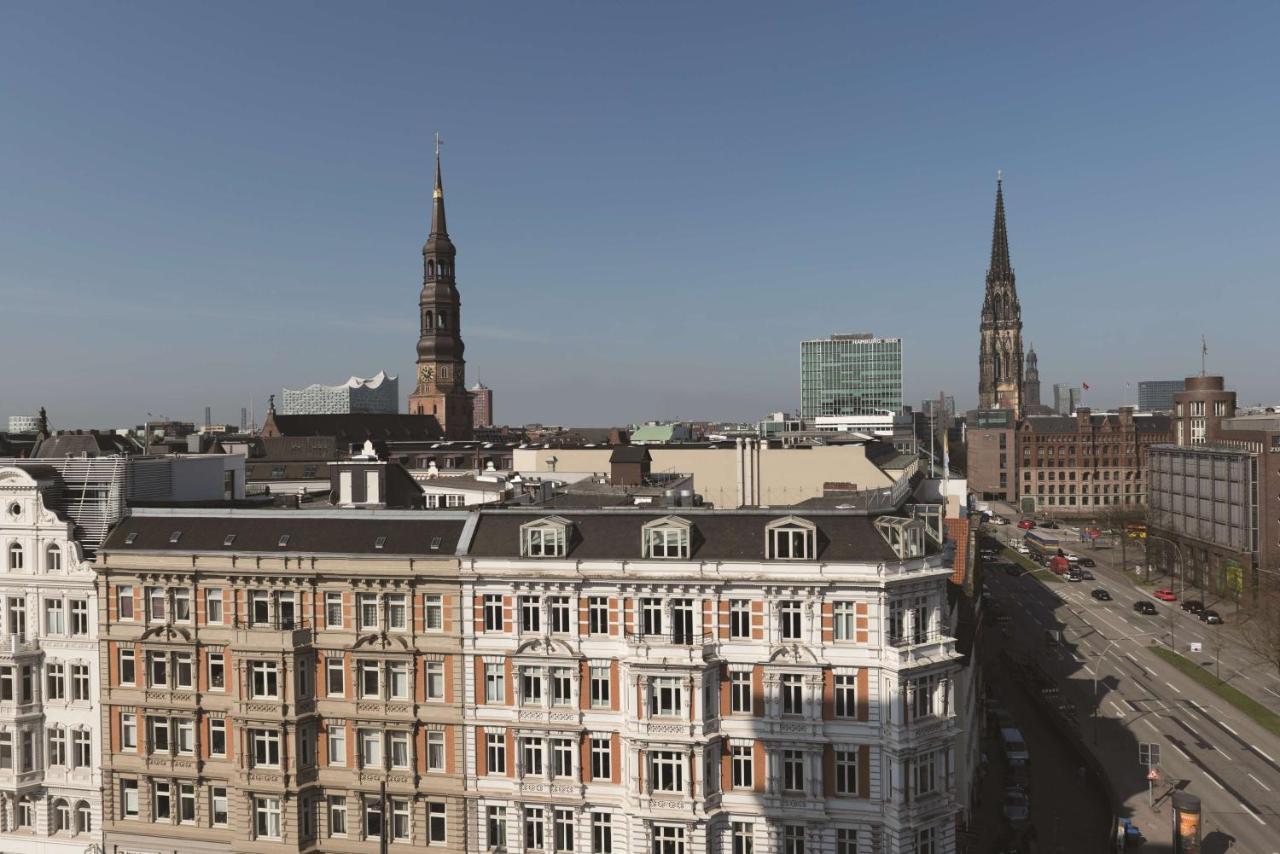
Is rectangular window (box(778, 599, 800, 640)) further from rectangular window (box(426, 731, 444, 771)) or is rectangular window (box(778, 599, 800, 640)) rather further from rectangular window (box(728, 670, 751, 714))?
rectangular window (box(426, 731, 444, 771))

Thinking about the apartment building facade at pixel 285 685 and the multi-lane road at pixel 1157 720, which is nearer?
the apartment building facade at pixel 285 685

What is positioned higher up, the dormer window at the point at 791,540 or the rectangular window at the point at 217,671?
the dormer window at the point at 791,540

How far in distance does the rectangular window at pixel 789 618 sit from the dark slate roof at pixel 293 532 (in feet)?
56.3

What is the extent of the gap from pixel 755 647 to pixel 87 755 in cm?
3849

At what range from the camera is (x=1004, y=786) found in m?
67.6

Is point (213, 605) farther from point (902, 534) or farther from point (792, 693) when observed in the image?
point (902, 534)

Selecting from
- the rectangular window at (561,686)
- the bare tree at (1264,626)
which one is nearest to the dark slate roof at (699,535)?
the rectangular window at (561,686)

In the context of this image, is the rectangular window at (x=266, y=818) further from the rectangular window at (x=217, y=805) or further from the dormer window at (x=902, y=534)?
the dormer window at (x=902, y=534)

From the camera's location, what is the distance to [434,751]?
4912cm

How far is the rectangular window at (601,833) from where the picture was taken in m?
47.1

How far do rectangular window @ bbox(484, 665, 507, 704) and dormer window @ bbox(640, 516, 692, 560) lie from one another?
976 centimetres

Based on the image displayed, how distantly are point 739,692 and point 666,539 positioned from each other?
813 cm

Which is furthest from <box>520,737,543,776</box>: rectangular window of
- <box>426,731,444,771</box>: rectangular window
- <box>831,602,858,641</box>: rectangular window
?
<box>831,602,858,641</box>: rectangular window

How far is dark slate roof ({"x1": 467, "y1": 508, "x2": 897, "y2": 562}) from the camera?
149 feet
